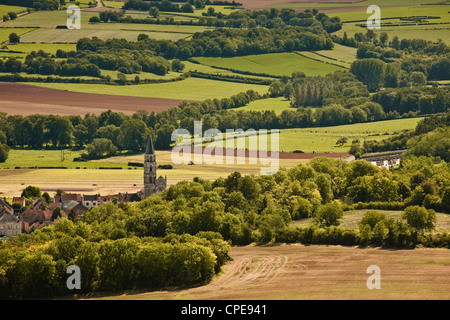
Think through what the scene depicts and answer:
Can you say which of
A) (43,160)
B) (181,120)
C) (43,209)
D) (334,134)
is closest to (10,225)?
(43,209)

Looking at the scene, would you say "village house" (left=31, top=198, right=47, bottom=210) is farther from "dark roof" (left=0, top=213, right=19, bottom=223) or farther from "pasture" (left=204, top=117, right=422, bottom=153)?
"pasture" (left=204, top=117, right=422, bottom=153)

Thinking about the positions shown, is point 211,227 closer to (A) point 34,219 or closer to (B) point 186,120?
(A) point 34,219

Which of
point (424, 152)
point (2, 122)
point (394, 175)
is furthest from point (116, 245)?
point (2, 122)

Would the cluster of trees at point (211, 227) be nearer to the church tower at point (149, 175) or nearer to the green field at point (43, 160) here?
the church tower at point (149, 175)

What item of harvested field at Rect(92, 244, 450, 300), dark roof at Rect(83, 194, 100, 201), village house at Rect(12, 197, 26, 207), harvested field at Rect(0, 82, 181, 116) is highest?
harvested field at Rect(0, 82, 181, 116)

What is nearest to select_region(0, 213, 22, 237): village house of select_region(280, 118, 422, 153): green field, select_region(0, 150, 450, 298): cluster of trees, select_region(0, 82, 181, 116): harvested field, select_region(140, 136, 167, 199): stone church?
select_region(0, 150, 450, 298): cluster of trees
